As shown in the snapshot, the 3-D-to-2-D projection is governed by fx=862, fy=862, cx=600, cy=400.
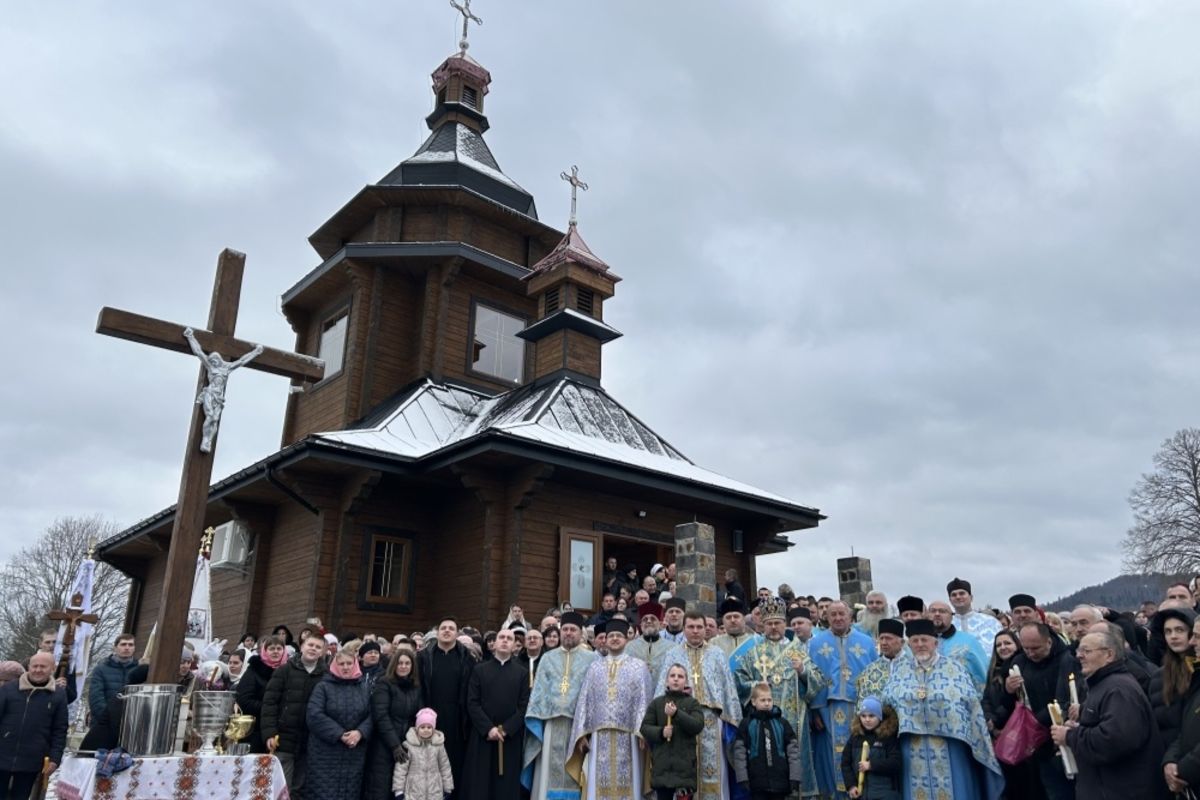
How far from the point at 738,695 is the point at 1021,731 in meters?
2.33

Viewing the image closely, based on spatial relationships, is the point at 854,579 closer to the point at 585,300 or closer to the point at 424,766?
the point at 585,300

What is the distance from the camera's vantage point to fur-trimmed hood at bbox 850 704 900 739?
240 inches

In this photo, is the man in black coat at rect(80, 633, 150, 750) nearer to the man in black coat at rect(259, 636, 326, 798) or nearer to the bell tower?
the man in black coat at rect(259, 636, 326, 798)

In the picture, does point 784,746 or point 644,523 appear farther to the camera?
point 644,523

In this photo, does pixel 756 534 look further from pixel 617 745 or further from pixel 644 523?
pixel 617 745

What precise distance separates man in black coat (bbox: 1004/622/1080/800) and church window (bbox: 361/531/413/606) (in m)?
9.84

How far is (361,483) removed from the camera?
13.0 meters

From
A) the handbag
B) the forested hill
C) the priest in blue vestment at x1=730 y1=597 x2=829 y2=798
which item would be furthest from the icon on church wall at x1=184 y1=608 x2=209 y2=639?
the forested hill

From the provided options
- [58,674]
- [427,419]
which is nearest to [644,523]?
[427,419]

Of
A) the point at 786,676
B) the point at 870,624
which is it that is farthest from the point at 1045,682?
the point at 870,624

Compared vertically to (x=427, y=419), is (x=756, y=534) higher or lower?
lower

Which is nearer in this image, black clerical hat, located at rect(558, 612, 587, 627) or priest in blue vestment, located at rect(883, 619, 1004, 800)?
priest in blue vestment, located at rect(883, 619, 1004, 800)

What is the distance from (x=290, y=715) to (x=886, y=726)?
14.7 ft

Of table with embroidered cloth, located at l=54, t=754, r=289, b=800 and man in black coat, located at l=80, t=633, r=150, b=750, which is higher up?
man in black coat, located at l=80, t=633, r=150, b=750
